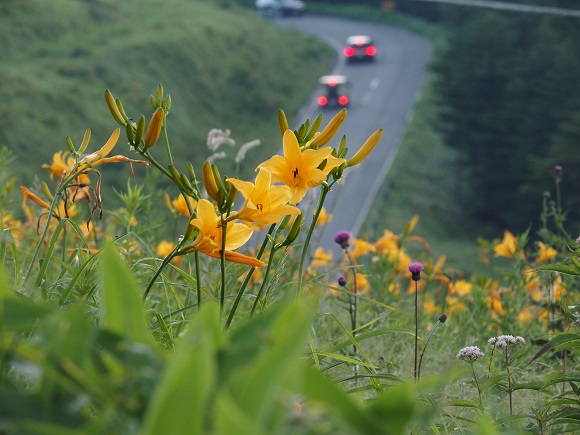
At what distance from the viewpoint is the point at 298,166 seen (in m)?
1.84

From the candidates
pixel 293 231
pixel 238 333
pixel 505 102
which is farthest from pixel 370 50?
pixel 238 333

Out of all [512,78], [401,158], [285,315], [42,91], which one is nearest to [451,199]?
[401,158]

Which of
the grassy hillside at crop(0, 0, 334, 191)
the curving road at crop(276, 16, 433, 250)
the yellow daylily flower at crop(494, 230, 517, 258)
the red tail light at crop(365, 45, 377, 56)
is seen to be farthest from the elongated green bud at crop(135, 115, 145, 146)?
the red tail light at crop(365, 45, 377, 56)

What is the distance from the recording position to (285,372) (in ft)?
2.60

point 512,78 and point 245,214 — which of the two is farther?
point 512,78

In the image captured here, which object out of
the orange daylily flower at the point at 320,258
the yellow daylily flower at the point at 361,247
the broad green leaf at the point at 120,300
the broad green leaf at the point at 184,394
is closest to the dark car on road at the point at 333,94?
the orange daylily flower at the point at 320,258

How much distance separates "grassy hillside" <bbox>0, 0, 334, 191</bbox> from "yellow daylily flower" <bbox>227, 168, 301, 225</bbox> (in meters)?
17.6

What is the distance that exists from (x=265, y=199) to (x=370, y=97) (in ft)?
129

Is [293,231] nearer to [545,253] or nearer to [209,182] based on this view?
[209,182]

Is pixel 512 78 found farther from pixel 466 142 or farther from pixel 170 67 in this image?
pixel 170 67

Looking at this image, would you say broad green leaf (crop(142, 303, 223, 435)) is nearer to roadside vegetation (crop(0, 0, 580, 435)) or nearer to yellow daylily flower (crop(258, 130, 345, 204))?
roadside vegetation (crop(0, 0, 580, 435))

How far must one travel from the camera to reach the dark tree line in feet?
108

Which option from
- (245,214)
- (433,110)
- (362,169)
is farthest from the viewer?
(433,110)

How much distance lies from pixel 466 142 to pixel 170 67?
11308 millimetres
